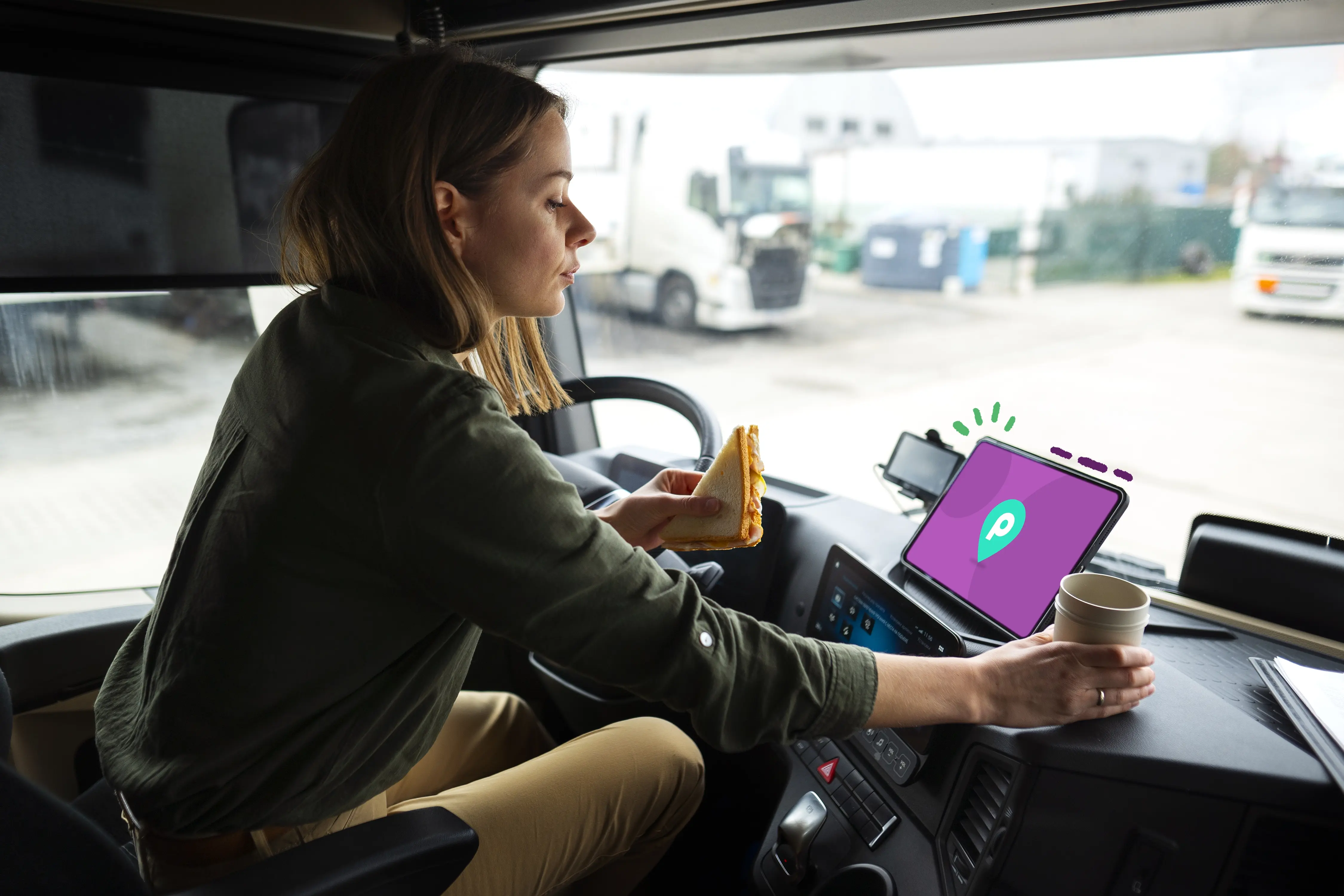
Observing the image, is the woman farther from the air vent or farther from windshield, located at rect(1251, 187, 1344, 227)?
windshield, located at rect(1251, 187, 1344, 227)

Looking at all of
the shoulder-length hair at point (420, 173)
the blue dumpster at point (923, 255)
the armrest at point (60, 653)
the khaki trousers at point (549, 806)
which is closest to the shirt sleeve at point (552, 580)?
the shoulder-length hair at point (420, 173)

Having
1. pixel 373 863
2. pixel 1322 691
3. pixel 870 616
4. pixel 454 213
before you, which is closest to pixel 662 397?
pixel 870 616

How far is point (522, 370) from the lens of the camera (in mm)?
1455

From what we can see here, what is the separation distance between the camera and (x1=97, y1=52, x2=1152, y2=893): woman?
90cm

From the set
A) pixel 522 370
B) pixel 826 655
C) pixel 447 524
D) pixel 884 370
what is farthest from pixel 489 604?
pixel 884 370

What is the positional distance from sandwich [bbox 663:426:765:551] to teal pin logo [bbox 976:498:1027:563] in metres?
0.41

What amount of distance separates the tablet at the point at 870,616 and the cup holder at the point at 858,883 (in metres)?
0.31

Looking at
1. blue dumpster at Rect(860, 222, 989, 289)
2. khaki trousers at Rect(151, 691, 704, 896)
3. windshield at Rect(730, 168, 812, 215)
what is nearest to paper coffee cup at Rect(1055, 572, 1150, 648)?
khaki trousers at Rect(151, 691, 704, 896)

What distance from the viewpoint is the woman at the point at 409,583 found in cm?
90

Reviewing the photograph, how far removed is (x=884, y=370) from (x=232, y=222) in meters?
1.79

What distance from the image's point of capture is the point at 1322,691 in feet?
3.46

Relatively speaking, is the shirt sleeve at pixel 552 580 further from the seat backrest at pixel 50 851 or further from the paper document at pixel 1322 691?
the paper document at pixel 1322 691

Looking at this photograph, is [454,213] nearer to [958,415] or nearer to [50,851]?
[50,851]

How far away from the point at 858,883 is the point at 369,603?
795mm
